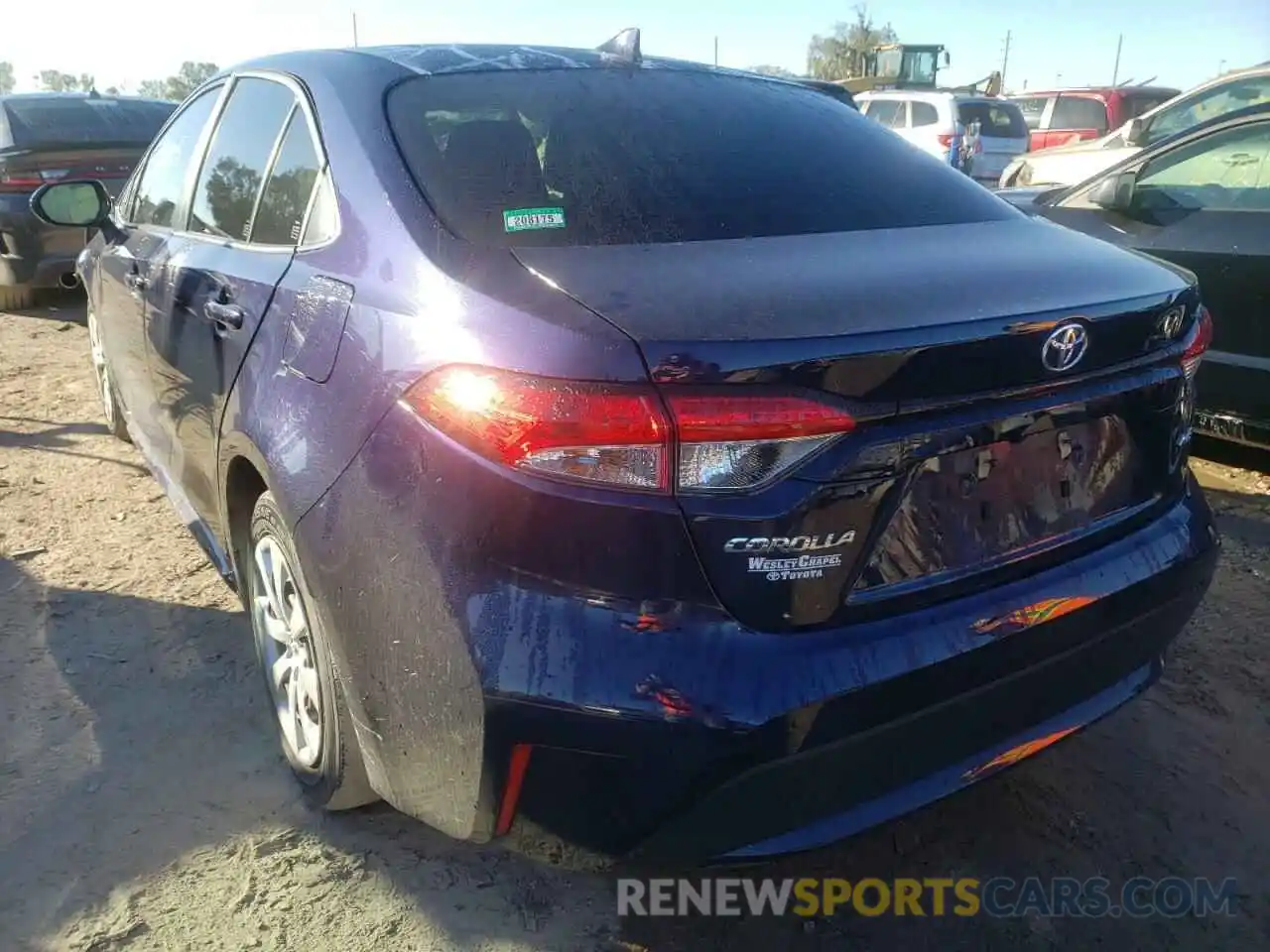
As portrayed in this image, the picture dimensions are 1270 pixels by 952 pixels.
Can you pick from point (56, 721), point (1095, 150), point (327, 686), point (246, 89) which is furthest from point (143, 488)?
point (1095, 150)

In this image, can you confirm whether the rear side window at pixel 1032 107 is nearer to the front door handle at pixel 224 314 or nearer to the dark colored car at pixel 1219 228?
the dark colored car at pixel 1219 228

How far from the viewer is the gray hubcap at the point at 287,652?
2191mm

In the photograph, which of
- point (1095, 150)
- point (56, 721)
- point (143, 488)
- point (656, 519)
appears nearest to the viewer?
point (656, 519)

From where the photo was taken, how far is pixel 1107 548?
6.32ft

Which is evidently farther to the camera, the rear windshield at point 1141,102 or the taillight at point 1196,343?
the rear windshield at point 1141,102

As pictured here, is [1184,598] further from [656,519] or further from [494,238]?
[494,238]

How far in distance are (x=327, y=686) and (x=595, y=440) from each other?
0.90 m

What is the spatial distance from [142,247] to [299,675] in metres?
1.68

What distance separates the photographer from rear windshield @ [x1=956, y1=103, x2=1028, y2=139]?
1479 cm

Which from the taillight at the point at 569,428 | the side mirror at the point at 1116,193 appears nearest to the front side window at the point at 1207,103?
the side mirror at the point at 1116,193

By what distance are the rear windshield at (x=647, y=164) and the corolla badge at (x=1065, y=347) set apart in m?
0.50

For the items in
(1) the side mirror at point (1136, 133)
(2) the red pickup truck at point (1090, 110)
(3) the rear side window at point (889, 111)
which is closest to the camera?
(1) the side mirror at point (1136, 133)

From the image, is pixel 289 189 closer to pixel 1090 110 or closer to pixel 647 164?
pixel 647 164

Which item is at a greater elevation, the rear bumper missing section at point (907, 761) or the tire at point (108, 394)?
A: the rear bumper missing section at point (907, 761)
